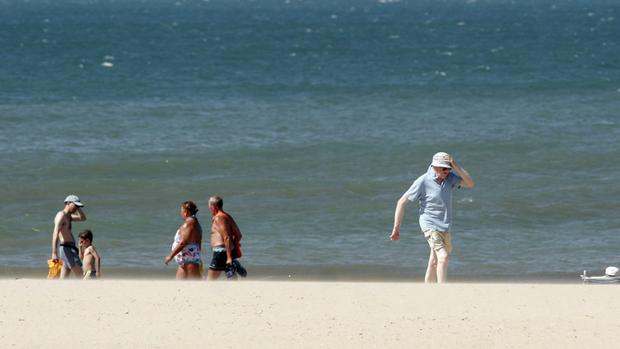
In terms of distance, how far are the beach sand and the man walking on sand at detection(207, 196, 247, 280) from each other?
27.2 inches

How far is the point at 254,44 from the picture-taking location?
2675 inches

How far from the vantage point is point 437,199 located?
40.7ft

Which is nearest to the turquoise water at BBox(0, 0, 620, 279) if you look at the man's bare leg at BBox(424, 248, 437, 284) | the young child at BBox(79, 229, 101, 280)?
the young child at BBox(79, 229, 101, 280)

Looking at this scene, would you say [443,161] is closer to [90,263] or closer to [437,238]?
[437,238]

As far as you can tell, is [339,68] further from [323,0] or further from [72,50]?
[323,0]

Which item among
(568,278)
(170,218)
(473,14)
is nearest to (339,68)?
(170,218)

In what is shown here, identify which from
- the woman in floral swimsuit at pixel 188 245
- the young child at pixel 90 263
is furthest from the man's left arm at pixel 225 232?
the young child at pixel 90 263

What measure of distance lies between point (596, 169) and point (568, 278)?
968 centimetres

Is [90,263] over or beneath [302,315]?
over

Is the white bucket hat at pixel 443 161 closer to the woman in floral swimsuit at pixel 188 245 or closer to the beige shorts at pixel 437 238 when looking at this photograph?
the beige shorts at pixel 437 238

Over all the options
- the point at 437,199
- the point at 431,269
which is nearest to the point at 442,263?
the point at 431,269

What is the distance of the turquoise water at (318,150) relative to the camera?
18.8 m

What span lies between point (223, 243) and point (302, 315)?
7.34 ft

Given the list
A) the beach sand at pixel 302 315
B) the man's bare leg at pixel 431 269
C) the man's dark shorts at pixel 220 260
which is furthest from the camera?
the man's dark shorts at pixel 220 260
